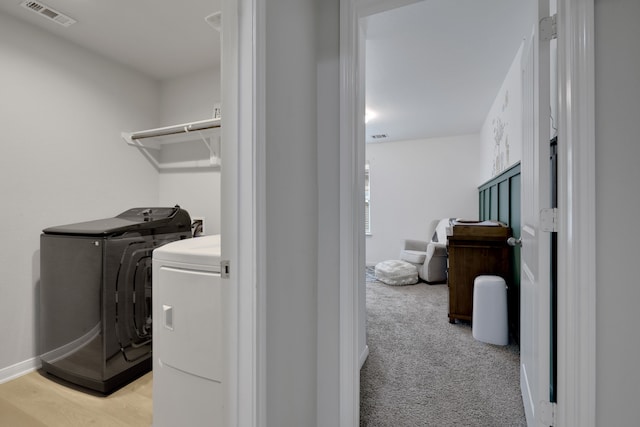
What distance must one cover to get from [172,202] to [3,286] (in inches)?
48.5

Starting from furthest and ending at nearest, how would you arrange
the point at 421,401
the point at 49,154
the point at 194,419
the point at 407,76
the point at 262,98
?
the point at 407,76 → the point at 49,154 → the point at 421,401 → the point at 194,419 → the point at 262,98

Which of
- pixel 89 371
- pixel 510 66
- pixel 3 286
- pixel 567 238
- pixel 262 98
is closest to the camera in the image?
pixel 262 98

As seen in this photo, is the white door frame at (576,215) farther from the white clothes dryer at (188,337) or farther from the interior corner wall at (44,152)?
the interior corner wall at (44,152)

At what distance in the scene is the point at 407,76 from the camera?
2854mm

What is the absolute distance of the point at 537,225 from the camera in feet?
3.77

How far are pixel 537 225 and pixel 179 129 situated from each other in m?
2.42

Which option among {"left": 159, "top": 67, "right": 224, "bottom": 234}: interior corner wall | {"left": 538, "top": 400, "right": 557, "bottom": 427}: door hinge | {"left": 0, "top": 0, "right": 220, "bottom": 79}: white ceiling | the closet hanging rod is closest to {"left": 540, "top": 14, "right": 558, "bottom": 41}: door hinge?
{"left": 538, "top": 400, "right": 557, "bottom": 427}: door hinge

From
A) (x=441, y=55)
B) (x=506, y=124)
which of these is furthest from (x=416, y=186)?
(x=441, y=55)

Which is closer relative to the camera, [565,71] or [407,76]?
[565,71]

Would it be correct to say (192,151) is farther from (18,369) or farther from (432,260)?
(432,260)

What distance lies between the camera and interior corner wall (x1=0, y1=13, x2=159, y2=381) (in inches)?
75.4

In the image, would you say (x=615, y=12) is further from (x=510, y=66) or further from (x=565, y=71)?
(x=510, y=66)

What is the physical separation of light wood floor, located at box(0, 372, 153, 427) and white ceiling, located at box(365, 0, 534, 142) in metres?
2.87

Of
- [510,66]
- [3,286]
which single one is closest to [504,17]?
[510,66]
